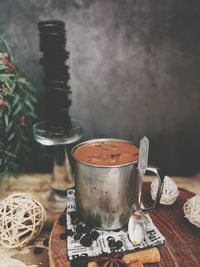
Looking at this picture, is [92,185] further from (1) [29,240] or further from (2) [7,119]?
(2) [7,119]

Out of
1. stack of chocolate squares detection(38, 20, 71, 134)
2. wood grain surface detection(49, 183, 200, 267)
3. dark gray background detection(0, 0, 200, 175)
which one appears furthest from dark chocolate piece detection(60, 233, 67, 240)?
dark gray background detection(0, 0, 200, 175)

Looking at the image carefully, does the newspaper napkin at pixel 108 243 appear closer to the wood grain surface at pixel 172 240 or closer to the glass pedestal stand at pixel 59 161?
the wood grain surface at pixel 172 240

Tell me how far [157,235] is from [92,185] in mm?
264

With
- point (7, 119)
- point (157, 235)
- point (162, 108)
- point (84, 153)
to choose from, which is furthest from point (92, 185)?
point (162, 108)

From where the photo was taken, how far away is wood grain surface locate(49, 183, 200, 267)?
97 cm

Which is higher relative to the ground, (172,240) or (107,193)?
(107,193)

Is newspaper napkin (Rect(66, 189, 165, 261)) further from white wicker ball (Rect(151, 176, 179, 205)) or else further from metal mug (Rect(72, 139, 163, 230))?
white wicker ball (Rect(151, 176, 179, 205))

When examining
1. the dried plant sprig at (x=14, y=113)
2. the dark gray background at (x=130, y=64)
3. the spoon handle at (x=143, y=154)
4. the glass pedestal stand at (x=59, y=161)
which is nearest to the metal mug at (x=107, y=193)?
the spoon handle at (x=143, y=154)

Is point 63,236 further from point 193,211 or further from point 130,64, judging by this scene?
point 130,64

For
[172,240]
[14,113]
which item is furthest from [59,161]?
[172,240]

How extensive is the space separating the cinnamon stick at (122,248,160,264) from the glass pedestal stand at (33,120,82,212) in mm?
564

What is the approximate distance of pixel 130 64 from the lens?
5.45 feet

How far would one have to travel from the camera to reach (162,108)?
1729 mm

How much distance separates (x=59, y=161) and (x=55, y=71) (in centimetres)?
42
